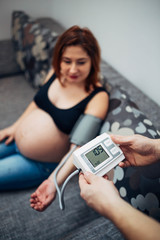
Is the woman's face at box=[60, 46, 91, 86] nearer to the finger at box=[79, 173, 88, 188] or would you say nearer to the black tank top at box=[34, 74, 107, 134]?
the black tank top at box=[34, 74, 107, 134]

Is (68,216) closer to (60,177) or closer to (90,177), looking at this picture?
(60,177)

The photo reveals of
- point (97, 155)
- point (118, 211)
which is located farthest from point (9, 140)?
point (118, 211)

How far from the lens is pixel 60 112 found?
99cm

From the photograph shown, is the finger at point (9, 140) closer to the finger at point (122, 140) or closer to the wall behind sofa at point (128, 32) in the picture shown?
the finger at point (122, 140)

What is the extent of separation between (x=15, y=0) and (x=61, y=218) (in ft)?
5.70

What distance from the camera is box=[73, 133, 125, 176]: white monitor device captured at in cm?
63

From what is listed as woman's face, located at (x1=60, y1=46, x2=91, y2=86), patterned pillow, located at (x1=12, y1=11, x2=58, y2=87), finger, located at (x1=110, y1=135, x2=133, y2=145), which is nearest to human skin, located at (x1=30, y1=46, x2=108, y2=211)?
woman's face, located at (x1=60, y1=46, x2=91, y2=86)

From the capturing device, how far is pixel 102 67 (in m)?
1.28

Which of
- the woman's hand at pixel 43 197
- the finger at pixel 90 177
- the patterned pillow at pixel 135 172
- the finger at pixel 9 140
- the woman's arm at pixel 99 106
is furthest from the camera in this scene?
the finger at pixel 9 140

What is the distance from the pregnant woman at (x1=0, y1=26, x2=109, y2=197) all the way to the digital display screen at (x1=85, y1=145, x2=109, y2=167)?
0.25 m

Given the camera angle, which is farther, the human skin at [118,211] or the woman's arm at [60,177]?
the woman's arm at [60,177]

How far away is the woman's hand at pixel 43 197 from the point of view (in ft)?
2.70

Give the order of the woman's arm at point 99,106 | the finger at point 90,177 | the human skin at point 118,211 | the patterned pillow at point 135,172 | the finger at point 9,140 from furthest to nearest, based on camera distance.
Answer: the finger at point 9,140, the woman's arm at point 99,106, the patterned pillow at point 135,172, the finger at point 90,177, the human skin at point 118,211

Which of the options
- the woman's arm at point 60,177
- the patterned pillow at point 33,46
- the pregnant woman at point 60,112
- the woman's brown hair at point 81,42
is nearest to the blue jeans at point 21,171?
Result: the pregnant woman at point 60,112
